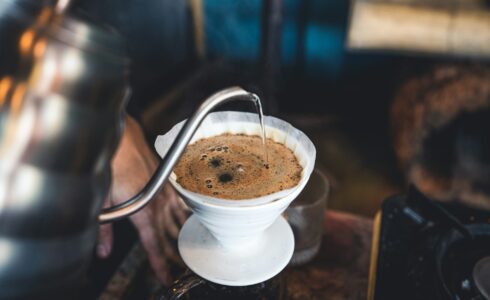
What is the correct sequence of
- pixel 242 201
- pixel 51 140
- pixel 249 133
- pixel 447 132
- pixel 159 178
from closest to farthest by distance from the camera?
pixel 51 140 → pixel 159 178 → pixel 242 201 → pixel 249 133 → pixel 447 132

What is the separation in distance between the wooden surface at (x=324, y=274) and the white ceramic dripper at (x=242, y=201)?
1.28 ft

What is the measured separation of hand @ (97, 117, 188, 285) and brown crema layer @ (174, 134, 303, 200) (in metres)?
0.35

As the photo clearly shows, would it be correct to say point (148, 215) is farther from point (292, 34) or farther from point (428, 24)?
point (292, 34)

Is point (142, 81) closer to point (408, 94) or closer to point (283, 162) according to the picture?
point (408, 94)

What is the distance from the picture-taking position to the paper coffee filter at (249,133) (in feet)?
3.39

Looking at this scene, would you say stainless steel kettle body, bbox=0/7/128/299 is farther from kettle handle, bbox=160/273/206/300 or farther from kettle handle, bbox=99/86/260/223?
kettle handle, bbox=160/273/206/300

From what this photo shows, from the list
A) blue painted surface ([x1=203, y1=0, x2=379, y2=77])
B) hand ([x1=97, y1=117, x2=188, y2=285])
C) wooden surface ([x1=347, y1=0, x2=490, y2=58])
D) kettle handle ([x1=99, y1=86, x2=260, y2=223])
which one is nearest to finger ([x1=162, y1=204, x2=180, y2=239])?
hand ([x1=97, y1=117, x2=188, y2=285])

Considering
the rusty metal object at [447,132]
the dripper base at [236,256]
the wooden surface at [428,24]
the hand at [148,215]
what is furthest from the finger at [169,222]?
the rusty metal object at [447,132]

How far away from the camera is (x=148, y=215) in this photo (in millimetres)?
1436

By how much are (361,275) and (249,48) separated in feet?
13.4

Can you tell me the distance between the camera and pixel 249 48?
5.25 m

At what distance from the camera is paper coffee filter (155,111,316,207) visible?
1.03 meters

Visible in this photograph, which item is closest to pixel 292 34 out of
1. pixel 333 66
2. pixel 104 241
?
pixel 333 66

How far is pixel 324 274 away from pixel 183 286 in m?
0.53
